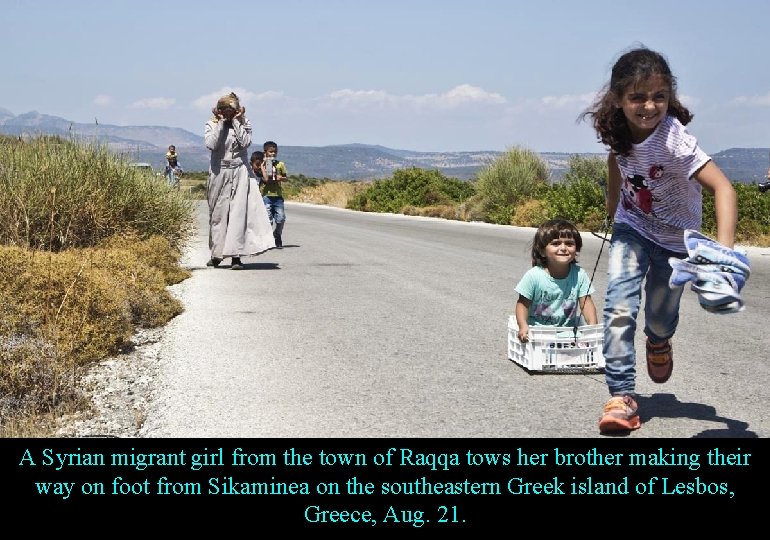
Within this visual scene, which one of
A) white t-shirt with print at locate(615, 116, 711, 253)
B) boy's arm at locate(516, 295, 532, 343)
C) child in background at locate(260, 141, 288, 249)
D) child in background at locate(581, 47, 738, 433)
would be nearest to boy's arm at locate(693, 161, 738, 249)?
child in background at locate(581, 47, 738, 433)

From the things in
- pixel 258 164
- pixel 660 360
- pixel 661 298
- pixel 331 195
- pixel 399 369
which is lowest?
pixel 331 195

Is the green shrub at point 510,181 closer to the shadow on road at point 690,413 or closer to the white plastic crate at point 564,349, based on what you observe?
the white plastic crate at point 564,349

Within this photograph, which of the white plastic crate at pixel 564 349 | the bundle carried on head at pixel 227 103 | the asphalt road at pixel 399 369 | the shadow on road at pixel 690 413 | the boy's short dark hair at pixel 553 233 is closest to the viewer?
the shadow on road at pixel 690 413

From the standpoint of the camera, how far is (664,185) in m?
4.86

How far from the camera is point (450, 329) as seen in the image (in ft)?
27.7

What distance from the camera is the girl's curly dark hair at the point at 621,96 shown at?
468 centimetres

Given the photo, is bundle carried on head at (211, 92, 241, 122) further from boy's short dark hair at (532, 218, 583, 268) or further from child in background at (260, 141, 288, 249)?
boy's short dark hair at (532, 218, 583, 268)

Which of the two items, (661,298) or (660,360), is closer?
(661,298)

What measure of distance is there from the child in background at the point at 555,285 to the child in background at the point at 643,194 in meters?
1.23

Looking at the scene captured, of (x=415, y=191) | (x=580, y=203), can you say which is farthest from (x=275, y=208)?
(x=415, y=191)

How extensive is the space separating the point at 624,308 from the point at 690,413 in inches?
36.5

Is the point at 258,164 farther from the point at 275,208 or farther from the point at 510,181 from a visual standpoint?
the point at 510,181

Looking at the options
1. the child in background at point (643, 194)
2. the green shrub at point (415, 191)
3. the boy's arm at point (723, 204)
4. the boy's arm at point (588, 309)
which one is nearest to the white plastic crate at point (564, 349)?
the boy's arm at point (588, 309)
